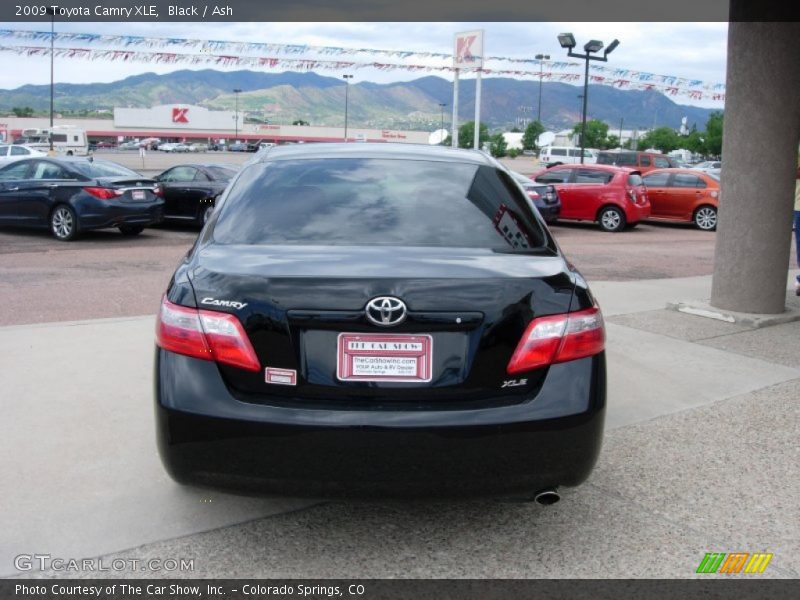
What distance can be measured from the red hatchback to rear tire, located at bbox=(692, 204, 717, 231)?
159 centimetres

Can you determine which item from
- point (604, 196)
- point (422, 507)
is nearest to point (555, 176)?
point (604, 196)

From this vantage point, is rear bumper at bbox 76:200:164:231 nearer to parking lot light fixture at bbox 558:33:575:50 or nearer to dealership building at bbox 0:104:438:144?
parking lot light fixture at bbox 558:33:575:50

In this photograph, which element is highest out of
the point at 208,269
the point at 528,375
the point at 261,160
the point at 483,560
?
the point at 261,160

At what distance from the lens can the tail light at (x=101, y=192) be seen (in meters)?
14.1

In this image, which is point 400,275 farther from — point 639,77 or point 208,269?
point 639,77

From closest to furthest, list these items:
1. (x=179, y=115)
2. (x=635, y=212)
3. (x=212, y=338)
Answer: (x=212, y=338), (x=635, y=212), (x=179, y=115)

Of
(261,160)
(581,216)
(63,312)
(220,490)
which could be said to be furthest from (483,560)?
(581,216)

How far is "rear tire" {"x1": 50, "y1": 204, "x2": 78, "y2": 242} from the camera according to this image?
14117mm

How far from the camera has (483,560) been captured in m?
3.34

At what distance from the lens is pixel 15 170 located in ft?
49.8

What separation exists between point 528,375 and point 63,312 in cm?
614

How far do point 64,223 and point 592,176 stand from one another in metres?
12.1

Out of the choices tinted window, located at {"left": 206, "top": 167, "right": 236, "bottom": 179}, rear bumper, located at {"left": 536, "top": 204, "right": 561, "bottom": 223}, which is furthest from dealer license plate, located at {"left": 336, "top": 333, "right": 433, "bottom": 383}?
rear bumper, located at {"left": 536, "top": 204, "right": 561, "bottom": 223}

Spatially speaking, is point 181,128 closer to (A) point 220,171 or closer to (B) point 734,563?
(A) point 220,171
